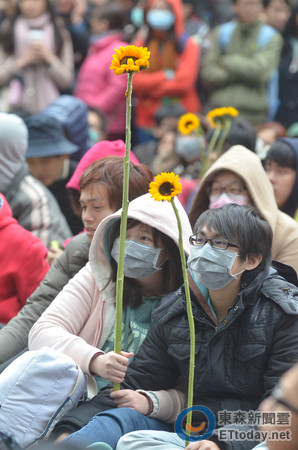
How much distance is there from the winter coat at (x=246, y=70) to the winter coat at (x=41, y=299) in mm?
4265

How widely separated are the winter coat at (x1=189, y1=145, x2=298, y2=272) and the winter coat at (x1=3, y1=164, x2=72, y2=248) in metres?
0.91

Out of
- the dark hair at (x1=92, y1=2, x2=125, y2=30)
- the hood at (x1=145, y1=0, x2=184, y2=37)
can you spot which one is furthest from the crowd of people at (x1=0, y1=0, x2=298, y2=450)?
the dark hair at (x1=92, y1=2, x2=125, y2=30)

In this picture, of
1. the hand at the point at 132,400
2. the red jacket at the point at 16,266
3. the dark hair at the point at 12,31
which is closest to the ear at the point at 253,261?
the hand at the point at 132,400

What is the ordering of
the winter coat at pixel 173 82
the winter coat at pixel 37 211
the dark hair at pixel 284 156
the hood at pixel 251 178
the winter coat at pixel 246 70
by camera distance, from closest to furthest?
1. the hood at pixel 251 178
2. the dark hair at pixel 284 156
3. the winter coat at pixel 37 211
4. the winter coat at pixel 246 70
5. the winter coat at pixel 173 82

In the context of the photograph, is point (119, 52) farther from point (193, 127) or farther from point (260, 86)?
point (260, 86)

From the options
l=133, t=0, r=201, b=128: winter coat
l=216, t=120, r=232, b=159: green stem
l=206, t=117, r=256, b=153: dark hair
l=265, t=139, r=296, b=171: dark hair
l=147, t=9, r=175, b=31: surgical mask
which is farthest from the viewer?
l=133, t=0, r=201, b=128: winter coat

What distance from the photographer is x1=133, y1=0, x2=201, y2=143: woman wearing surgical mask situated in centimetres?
862

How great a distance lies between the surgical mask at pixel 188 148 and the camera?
7.30m

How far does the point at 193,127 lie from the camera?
199 inches

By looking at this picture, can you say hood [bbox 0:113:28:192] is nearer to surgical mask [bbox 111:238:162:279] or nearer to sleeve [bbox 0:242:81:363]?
sleeve [bbox 0:242:81:363]

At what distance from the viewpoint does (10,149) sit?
17.9 feet

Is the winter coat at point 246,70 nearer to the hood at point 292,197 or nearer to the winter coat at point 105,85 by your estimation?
the winter coat at point 105,85

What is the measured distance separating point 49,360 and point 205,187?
1.59 m

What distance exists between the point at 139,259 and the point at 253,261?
0.52 metres
